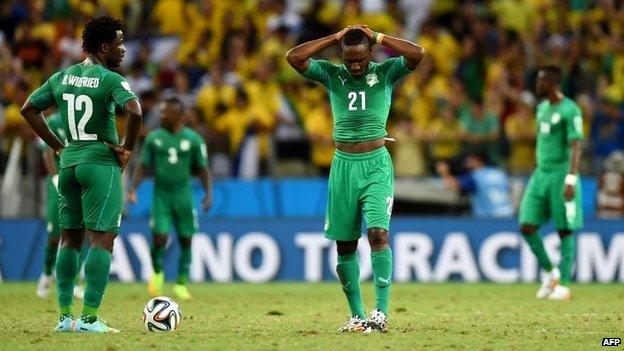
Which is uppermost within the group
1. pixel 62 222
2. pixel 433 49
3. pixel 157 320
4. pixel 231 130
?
pixel 433 49

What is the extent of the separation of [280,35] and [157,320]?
13.4 m

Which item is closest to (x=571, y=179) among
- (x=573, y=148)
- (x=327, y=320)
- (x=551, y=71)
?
(x=573, y=148)

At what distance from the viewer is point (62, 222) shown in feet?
39.0

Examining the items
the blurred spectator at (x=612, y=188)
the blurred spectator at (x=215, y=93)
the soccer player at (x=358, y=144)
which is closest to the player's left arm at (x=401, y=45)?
the soccer player at (x=358, y=144)

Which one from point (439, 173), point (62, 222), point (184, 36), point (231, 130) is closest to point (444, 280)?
point (439, 173)

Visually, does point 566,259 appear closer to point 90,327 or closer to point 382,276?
point 382,276

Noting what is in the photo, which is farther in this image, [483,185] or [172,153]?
[483,185]

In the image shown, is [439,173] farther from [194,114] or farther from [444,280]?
[194,114]

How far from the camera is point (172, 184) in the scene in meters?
18.3

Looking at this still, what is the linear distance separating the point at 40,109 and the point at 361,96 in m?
2.95

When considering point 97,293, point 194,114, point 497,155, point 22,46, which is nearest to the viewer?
point 97,293

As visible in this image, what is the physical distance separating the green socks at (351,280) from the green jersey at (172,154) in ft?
21.3

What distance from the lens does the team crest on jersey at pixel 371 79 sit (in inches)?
473

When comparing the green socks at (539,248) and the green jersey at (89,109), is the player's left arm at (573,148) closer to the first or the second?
the green socks at (539,248)
